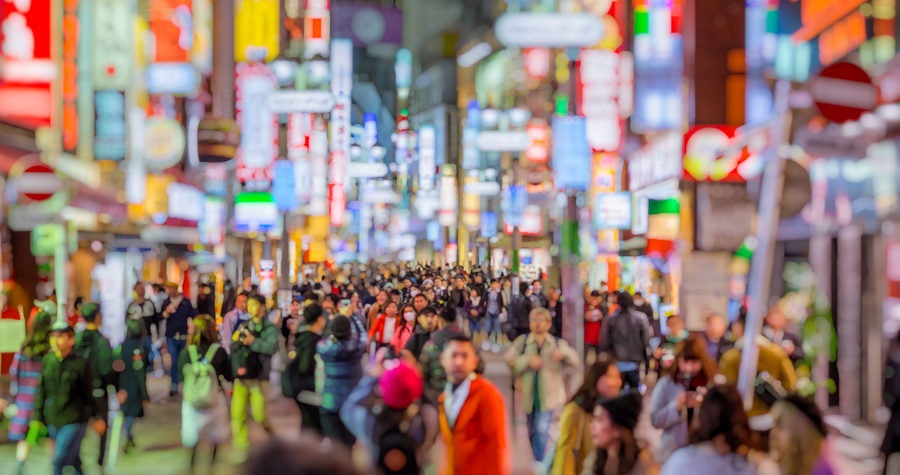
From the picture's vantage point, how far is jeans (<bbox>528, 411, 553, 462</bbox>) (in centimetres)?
992

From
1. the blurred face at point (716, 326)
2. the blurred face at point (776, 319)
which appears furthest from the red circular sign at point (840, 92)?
the blurred face at point (776, 319)

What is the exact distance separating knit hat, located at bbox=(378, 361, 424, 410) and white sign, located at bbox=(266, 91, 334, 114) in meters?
14.5

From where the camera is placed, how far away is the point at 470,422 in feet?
20.7

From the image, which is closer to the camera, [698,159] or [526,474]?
[526,474]

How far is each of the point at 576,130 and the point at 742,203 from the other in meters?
3.62

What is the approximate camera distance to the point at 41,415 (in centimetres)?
851

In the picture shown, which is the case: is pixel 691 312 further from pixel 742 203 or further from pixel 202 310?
pixel 202 310

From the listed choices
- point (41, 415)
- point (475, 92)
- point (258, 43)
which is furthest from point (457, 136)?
point (41, 415)

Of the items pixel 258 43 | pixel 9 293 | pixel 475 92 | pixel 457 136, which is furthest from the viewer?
pixel 457 136

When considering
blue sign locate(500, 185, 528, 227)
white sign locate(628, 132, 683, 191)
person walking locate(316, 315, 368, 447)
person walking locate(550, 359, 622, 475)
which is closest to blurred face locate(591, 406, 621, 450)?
person walking locate(550, 359, 622, 475)

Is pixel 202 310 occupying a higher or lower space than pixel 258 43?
lower

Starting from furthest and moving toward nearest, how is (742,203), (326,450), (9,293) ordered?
(742,203) → (9,293) → (326,450)

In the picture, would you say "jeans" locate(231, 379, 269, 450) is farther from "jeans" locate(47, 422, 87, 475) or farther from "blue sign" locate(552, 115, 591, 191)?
"blue sign" locate(552, 115, 591, 191)

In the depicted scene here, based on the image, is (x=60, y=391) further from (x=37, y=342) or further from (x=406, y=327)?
(x=406, y=327)
